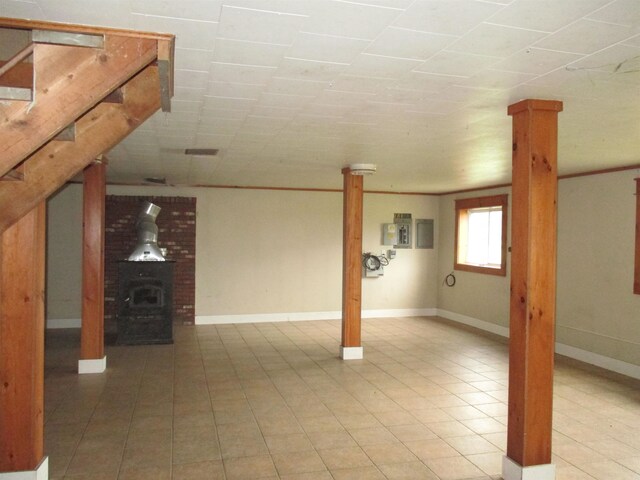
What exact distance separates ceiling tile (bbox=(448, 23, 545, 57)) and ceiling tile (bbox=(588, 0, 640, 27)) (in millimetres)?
240

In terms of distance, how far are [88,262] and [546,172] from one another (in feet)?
14.9

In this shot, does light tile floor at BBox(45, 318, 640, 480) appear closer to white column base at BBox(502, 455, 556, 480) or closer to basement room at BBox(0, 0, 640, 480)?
basement room at BBox(0, 0, 640, 480)

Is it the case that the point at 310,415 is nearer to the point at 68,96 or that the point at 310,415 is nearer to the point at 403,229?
the point at 68,96

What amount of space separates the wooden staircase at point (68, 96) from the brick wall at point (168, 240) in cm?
621

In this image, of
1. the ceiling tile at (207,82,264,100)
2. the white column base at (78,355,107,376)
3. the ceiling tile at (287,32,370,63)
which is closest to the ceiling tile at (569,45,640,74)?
the ceiling tile at (287,32,370,63)

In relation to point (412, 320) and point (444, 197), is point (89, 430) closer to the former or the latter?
point (412, 320)

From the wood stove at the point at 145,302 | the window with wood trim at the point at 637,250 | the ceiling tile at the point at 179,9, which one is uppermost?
the ceiling tile at the point at 179,9

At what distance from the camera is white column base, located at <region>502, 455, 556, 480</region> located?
3.15 meters

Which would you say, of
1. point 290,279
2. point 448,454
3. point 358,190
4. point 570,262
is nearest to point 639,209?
point 570,262

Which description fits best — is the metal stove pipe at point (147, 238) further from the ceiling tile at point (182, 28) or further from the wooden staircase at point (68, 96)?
the ceiling tile at point (182, 28)

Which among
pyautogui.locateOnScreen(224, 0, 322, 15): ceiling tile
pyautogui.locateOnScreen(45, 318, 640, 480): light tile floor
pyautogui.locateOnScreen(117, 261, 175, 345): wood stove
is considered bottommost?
pyautogui.locateOnScreen(45, 318, 640, 480): light tile floor

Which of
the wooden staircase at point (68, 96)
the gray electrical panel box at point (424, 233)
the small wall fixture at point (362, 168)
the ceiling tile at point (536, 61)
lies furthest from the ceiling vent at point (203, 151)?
the gray electrical panel box at point (424, 233)

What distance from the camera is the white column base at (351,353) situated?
6.50m

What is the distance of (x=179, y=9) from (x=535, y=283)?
243 cm
